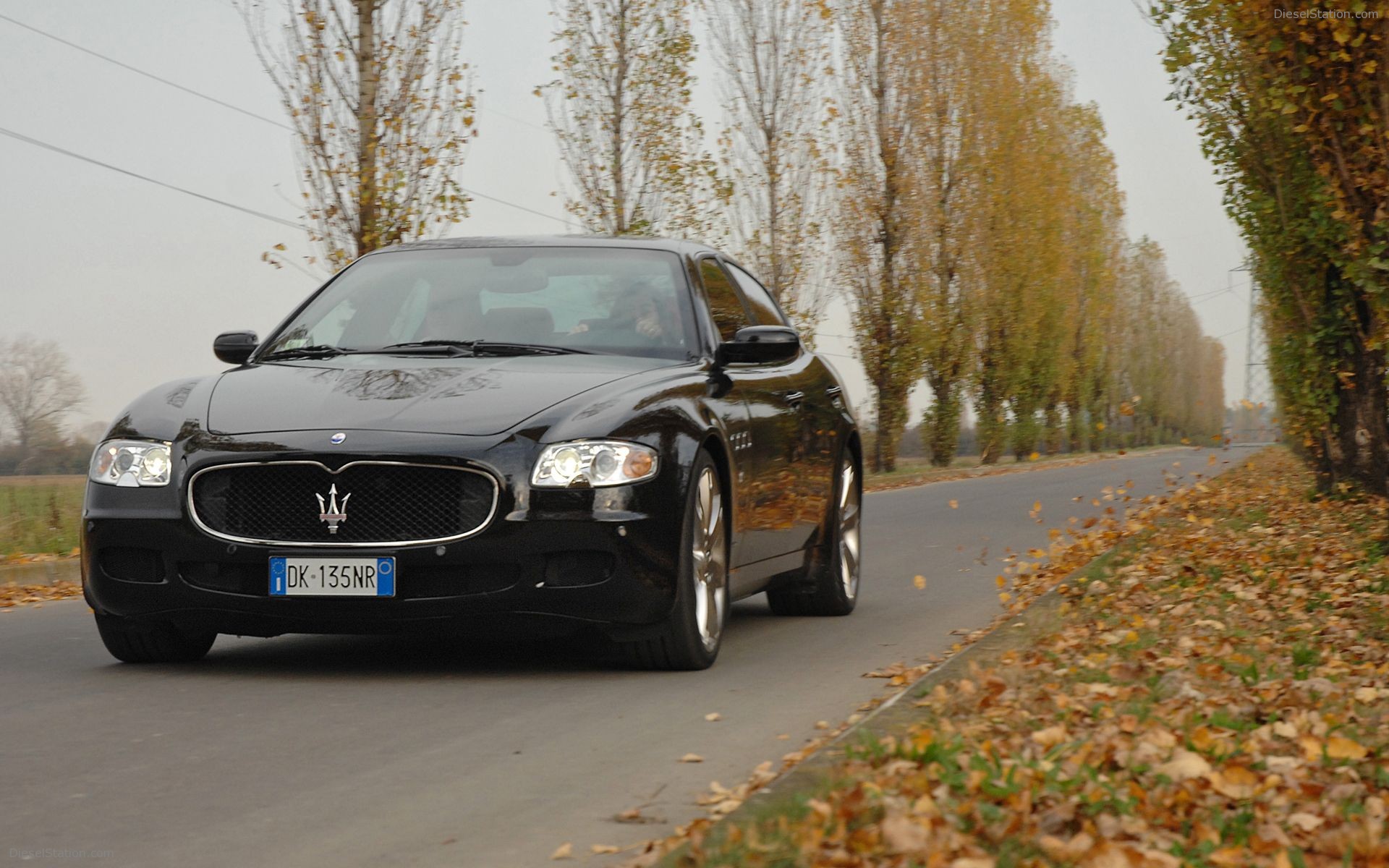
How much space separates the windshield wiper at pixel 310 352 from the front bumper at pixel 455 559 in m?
1.16

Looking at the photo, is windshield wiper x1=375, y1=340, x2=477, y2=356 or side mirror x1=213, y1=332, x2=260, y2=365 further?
side mirror x1=213, y1=332, x2=260, y2=365

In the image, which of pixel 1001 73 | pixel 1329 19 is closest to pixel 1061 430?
pixel 1001 73

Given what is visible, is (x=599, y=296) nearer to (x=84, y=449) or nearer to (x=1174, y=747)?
(x=1174, y=747)

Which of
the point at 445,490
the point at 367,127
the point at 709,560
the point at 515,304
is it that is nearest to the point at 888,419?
the point at 367,127

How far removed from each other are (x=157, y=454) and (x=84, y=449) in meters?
13.2

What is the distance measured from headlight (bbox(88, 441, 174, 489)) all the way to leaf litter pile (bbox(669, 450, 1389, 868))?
9.91 feet

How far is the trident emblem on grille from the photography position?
6.79 metres

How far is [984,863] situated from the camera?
3.80 meters

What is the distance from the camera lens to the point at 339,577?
6.79 metres

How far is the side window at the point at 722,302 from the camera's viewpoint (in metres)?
8.64

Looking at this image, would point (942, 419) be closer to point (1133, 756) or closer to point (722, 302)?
point (722, 302)

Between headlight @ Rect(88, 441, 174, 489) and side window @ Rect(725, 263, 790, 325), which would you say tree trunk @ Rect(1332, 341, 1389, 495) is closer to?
side window @ Rect(725, 263, 790, 325)

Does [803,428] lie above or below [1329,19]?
below

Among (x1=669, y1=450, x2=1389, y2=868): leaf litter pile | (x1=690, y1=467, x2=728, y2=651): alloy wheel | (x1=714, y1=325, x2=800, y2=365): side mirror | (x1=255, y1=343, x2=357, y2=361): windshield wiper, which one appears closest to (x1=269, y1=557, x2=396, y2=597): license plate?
(x1=690, y1=467, x2=728, y2=651): alloy wheel
